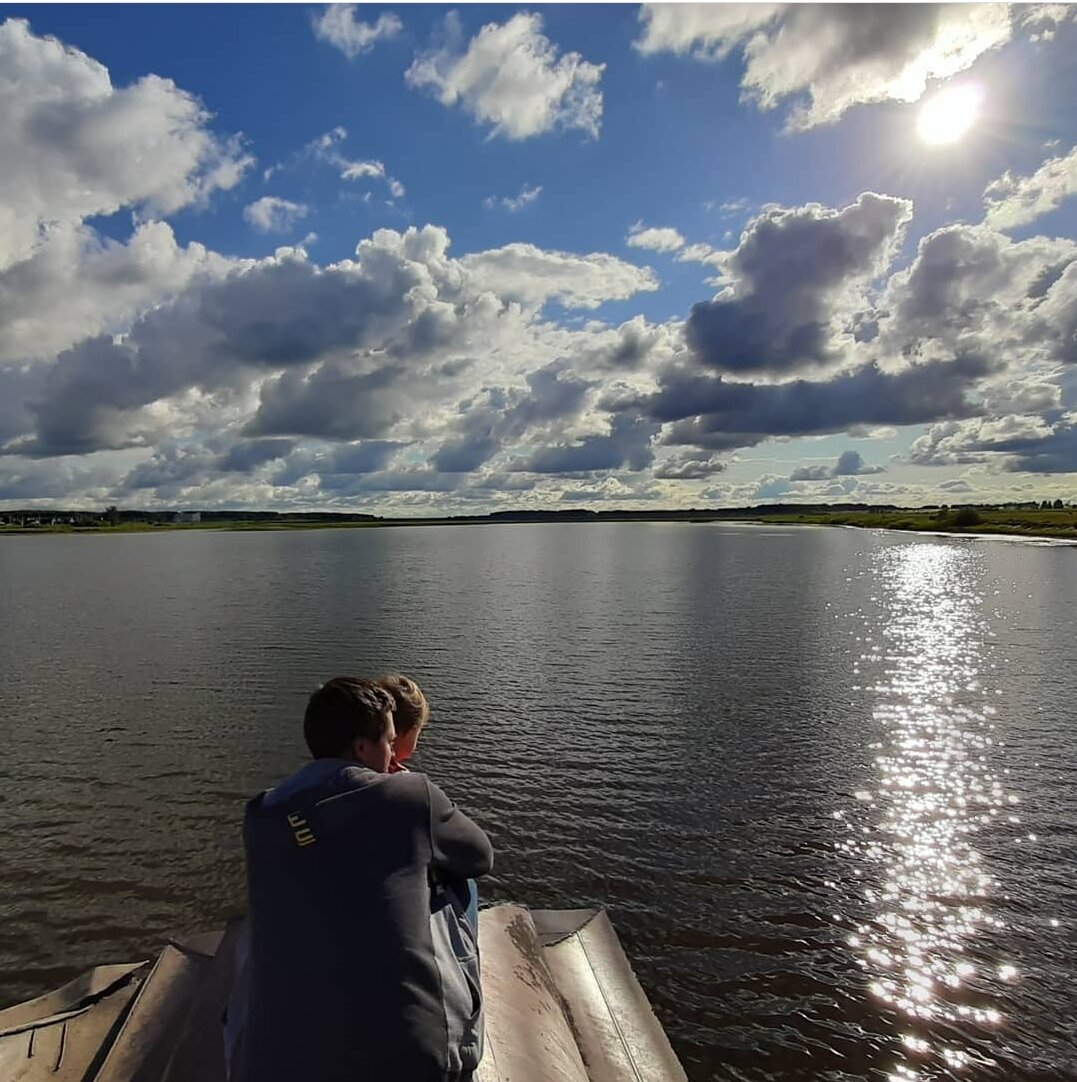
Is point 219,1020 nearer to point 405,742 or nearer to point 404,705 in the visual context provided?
point 405,742

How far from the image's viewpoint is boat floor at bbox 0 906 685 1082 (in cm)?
712

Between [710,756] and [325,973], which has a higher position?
[325,973]

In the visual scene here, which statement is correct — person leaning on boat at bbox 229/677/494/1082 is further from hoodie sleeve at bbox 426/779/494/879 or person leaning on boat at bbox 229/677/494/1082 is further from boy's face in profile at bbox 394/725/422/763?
boy's face in profile at bbox 394/725/422/763

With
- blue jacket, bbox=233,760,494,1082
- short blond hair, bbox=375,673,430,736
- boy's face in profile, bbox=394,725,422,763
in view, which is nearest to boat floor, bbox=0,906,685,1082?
blue jacket, bbox=233,760,494,1082

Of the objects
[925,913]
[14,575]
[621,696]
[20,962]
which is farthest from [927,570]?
[14,575]

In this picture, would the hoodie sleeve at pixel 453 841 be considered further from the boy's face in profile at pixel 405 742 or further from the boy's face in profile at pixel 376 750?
the boy's face in profile at pixel 405 742

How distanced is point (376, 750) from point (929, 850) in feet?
48.4

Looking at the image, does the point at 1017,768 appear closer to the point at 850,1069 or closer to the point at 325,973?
the point at 850,1069

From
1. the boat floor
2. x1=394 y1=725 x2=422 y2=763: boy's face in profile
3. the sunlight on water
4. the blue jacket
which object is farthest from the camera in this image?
the sunlight on water

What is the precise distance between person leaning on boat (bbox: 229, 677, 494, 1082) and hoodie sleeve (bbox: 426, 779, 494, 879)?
19 millimetres

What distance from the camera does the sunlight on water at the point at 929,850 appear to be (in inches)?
419

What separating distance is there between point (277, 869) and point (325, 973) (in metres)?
0.64

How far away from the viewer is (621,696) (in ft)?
89.8

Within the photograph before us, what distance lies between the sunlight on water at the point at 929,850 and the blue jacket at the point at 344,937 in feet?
27.6
